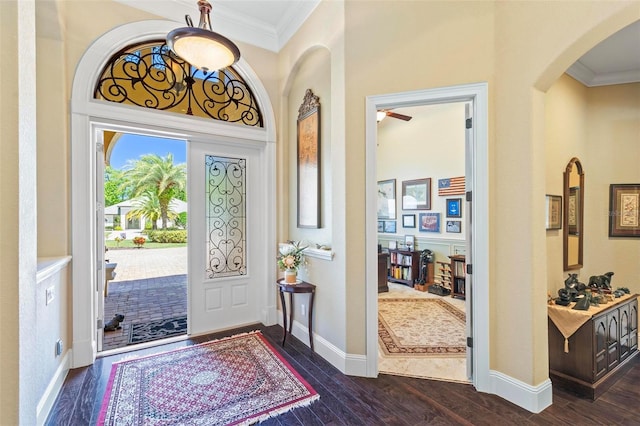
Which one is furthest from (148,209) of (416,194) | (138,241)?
(416,194)

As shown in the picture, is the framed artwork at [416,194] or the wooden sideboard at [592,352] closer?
the wooden sideboard at [592,352]

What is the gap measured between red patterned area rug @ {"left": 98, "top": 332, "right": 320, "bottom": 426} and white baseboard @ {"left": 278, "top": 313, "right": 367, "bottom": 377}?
0.38 m

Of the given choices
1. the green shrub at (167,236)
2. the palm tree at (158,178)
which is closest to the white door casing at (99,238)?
the palm tree at (158,178)

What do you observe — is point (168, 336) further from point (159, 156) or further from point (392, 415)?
point (159, 156)

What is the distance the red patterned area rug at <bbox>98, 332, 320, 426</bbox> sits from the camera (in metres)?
2.13

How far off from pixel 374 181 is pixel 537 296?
1543 mm

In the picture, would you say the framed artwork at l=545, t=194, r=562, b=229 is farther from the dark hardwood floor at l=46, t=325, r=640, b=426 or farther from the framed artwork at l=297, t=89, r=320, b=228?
the framed artwork at l=297, t=89, r=320, b=228

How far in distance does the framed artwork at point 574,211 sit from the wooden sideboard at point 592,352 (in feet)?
2.68

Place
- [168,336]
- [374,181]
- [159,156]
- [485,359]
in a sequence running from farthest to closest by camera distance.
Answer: [159,156]
[168,336]
[374,181]
[485,359]

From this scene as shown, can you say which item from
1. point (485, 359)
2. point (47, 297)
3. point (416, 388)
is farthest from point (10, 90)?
point (485, 359)

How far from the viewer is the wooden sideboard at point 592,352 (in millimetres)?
2381

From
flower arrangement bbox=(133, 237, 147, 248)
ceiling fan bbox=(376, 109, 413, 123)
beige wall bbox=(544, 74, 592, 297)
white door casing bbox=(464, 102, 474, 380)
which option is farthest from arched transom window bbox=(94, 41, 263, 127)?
flower arrangement bbox=(133, 237, 147, 248)

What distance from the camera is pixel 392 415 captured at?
6.97ft

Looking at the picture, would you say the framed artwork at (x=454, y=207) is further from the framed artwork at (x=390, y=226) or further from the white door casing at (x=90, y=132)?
the white door casing at (x=90, y=132)
